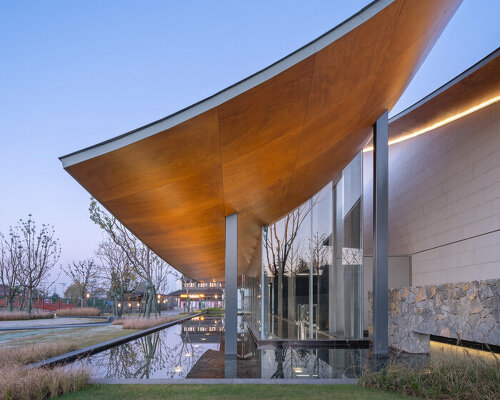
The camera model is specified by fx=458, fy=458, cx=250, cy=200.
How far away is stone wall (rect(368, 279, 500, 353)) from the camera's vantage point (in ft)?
24.8

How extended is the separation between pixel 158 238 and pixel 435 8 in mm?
8060

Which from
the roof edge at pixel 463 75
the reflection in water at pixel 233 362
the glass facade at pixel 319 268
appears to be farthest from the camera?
the glass facade at pixel 319 268

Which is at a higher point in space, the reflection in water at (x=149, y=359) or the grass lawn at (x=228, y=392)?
the grass lawn at (x=228, y=392)

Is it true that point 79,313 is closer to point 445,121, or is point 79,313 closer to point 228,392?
point 445,121

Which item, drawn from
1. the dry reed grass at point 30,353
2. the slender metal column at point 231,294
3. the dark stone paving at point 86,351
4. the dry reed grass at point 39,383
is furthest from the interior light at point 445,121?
the dry reed grass at point 30,353

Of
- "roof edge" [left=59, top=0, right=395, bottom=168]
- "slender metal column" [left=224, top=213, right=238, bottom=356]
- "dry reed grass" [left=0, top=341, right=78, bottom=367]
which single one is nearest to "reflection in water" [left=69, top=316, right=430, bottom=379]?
"slender metal column" [left=224, top=213, right=238, bottom=356]

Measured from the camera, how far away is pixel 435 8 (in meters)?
6.33

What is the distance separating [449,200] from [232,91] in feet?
33.0

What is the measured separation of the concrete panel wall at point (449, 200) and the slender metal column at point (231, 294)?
6251 mm

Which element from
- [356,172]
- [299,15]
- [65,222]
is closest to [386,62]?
[356,172]

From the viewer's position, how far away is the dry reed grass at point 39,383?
4.88m

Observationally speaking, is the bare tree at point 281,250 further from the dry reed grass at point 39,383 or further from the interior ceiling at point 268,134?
the dry reed grass at point 39,383

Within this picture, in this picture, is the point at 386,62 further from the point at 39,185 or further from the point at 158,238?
the point at 39,185

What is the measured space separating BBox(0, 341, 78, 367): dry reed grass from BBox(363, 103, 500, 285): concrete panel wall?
379 inches
